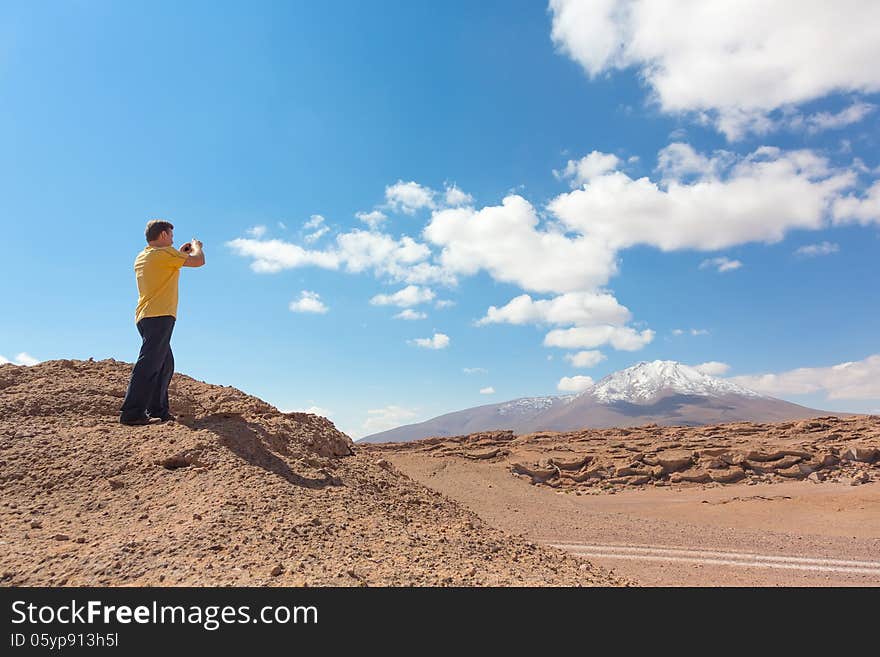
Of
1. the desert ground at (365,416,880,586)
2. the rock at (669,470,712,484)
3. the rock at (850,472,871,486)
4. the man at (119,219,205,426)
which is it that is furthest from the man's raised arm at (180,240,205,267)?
the rock at (850,472,871,486)

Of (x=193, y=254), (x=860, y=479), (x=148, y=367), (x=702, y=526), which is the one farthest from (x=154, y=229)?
(x=860, y=479)

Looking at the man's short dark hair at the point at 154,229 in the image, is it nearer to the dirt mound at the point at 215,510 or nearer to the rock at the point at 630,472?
the dirt mound at the point at 215,510

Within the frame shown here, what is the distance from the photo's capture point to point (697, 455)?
23000 mm

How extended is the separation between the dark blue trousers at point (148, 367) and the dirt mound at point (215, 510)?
0.28 m

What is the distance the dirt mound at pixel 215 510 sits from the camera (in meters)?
3.16

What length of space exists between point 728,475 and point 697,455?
2.14 metres

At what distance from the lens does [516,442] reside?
29641 millimetres

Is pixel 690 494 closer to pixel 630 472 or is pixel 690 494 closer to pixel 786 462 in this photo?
pixel 630 472

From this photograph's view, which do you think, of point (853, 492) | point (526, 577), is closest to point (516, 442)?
point (853, 492)

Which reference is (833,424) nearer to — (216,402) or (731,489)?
(731,489)

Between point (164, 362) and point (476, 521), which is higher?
point (164, 362)

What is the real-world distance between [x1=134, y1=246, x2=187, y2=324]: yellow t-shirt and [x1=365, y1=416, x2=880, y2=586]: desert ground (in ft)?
19.1
